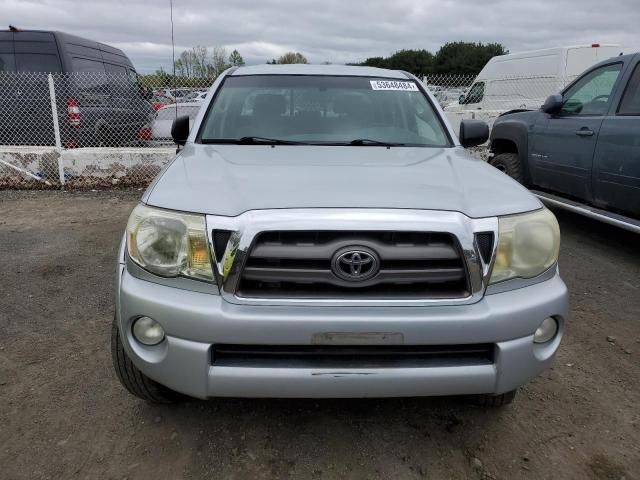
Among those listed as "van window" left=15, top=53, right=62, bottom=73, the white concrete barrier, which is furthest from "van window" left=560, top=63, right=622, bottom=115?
"van window" left=15, top=53, right=62, bottom=73

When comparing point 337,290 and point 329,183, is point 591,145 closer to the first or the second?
point 329,183

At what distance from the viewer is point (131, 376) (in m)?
2.34

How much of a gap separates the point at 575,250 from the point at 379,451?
3799 millimetres

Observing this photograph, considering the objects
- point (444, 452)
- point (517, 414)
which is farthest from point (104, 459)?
point (517, 414)

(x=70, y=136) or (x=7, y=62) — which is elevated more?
(x=7, y=62)

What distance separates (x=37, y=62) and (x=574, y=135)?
7076 mm

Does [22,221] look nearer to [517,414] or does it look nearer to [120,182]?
[120,182]

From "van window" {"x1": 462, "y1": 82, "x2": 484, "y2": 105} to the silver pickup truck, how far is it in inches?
466

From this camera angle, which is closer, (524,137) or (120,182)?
(524,137)

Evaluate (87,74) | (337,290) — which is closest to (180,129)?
(337,290)

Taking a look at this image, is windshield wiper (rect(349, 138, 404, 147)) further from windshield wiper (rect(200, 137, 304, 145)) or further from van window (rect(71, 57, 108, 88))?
van window (rect(71, 57, 108, 88))

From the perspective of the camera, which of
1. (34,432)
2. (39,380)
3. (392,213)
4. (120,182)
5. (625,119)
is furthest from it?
(120,182)

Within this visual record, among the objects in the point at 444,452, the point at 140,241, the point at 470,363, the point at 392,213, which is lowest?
the point at 444,452

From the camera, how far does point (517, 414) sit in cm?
261
